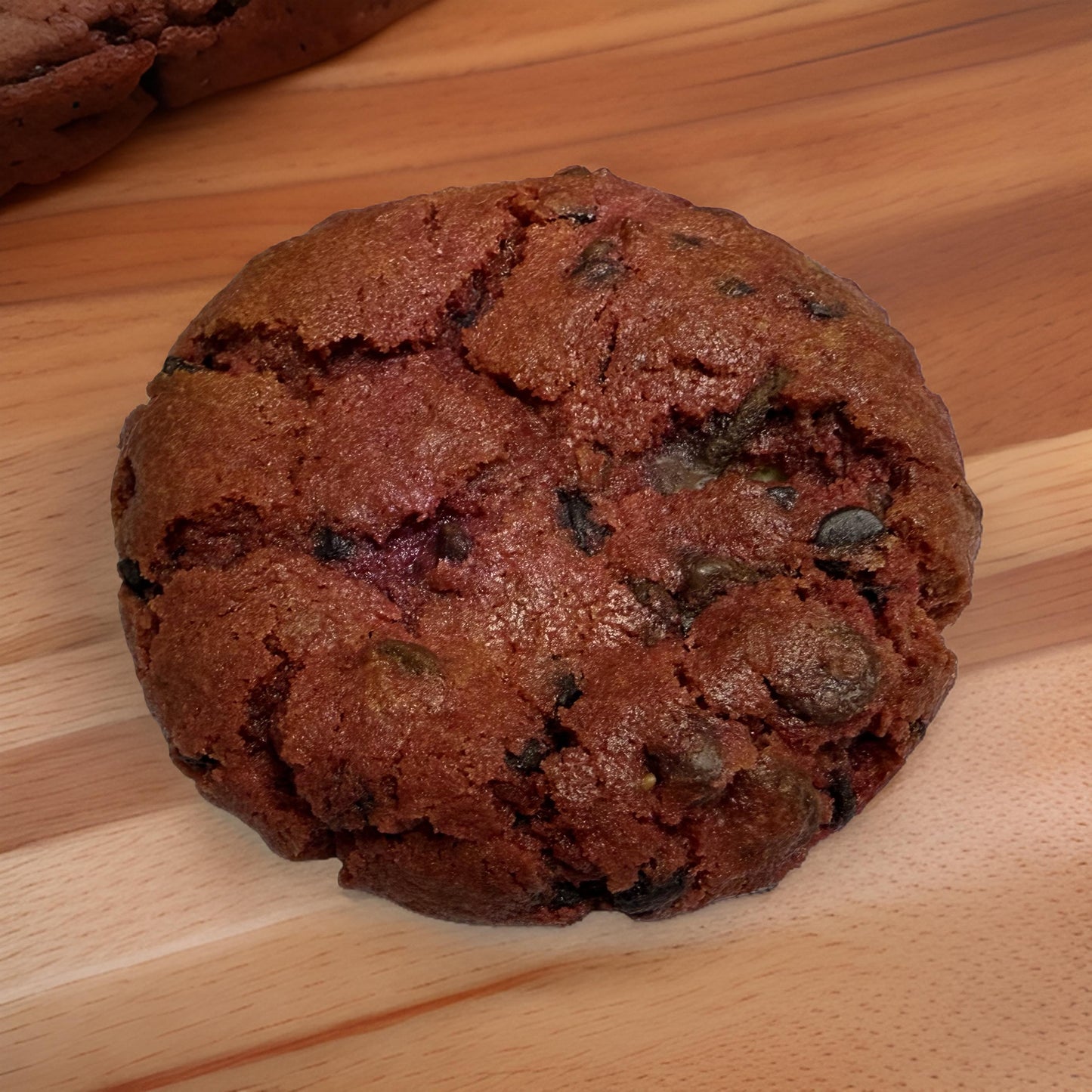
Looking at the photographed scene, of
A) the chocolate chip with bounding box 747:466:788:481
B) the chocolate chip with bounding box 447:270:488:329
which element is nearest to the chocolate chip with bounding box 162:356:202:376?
the chocolate chip with bounding box 447:270:488:329

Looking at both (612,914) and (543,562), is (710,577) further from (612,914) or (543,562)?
(612,914)

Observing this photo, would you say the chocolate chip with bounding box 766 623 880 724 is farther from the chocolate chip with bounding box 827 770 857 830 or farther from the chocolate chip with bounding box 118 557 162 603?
the chocolate chip with bounding box 118 557 162 603

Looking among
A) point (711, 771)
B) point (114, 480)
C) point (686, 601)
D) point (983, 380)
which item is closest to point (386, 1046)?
point (711, 771)

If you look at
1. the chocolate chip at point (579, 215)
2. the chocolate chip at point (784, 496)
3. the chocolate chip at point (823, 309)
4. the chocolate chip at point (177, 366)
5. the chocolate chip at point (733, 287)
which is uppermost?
the chocolate chip at point (579, 215)

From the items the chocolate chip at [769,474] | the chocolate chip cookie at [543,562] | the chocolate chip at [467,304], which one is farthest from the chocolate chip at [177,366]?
the chocolate chip at [769,474]

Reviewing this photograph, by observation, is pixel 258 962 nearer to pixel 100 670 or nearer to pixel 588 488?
A: pixel 100 670

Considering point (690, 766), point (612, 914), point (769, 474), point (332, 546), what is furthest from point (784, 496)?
point (612, 914)

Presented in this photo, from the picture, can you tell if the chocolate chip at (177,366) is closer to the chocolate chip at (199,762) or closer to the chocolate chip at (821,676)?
the chocolate chip at (199,762)
